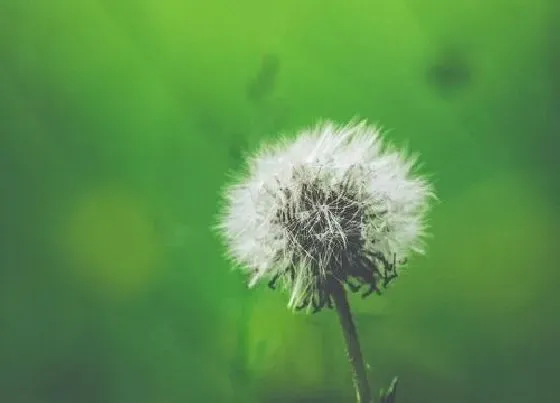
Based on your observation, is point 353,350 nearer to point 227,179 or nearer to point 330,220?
point 330,220

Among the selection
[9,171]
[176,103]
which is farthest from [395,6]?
[9,171]

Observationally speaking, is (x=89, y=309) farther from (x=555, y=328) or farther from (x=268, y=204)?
(x=555, y=328)

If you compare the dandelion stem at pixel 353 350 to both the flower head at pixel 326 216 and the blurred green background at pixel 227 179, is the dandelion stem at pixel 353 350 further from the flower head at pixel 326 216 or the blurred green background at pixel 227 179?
the blurred green background at pixel 227 179

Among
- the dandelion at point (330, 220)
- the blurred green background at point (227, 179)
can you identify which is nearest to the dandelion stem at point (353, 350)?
the dandelion at point (330, 220)

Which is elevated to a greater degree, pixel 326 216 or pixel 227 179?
pixel 227 179

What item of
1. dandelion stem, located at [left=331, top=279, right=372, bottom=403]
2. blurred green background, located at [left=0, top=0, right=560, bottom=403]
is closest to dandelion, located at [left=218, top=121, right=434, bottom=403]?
dandelion stem, located at [left=331, top=279, right=372, bottom=403]

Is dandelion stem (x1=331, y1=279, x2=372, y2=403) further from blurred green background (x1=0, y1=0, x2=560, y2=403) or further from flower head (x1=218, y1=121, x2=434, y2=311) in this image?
blurred green background (x1=0, y1=0, x2=560, y2=403)

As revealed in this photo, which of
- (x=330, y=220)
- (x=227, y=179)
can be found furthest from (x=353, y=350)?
(x=227, y=179)
